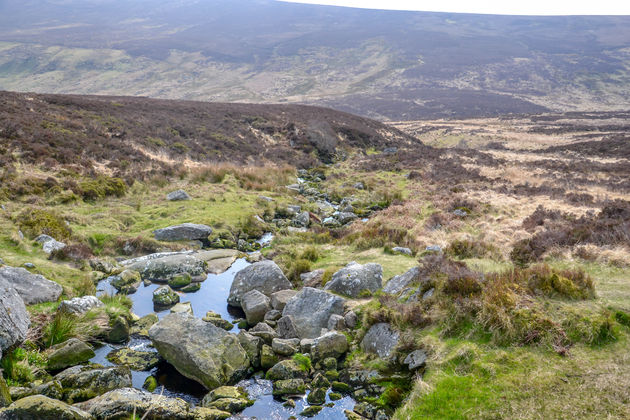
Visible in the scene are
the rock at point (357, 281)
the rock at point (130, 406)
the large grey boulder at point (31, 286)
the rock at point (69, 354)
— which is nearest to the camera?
the rock at point (130, 406)

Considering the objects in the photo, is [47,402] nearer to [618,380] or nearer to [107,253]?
[618,380]

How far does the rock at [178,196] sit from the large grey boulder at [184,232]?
16.7 ft

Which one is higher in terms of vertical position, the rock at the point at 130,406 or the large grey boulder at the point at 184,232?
the rock at the point at 130,406

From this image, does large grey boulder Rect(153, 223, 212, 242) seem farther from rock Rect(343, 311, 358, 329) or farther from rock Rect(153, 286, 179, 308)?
Answer: rock Rect(343, 311, 358, 329)

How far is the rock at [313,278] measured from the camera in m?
13.9

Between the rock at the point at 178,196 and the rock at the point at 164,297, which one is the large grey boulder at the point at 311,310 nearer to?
the rock at the point at 164,297

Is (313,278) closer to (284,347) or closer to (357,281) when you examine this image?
(357,281)

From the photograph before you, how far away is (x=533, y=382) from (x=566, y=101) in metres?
174

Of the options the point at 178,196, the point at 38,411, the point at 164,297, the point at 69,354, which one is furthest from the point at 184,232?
the point at 38,411

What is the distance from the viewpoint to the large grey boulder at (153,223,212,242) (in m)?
18.1

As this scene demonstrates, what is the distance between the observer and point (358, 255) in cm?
1623

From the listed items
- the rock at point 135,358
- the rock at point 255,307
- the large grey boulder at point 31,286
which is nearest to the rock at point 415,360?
the rock at point 255,307

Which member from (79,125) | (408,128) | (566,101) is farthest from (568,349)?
(566,101)

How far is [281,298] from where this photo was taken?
40.9 feet
